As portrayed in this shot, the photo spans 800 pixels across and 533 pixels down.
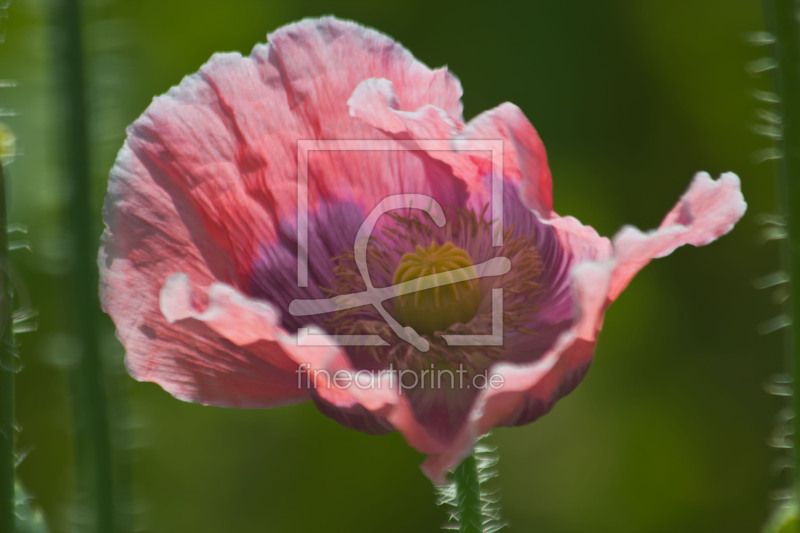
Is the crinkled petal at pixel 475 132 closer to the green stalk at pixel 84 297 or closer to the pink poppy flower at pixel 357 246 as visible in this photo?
the pink poppy flower at pixel 357 246

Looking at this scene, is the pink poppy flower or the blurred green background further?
the blurred green background

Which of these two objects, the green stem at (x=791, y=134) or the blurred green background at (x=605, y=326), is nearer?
the green stem at (x=791, y=134)

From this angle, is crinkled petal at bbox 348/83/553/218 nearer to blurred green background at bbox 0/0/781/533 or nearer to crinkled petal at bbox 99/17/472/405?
crinkled petal at bbox 99/17/472/405

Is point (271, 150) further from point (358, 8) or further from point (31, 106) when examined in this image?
point (358, 8)
